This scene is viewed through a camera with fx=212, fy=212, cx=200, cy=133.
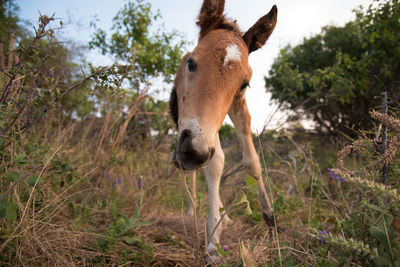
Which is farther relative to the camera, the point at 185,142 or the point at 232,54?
the point at 232,54

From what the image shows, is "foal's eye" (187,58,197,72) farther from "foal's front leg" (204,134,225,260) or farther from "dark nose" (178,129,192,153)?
"foal's front leg" (204,134,225,260)

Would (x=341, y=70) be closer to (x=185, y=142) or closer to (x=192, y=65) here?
(x=192, y=65)

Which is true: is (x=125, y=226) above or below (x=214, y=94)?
below

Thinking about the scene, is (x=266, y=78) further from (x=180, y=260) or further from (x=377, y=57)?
(x=180, y=260)

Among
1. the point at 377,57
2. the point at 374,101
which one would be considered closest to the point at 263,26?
the point at 374,101

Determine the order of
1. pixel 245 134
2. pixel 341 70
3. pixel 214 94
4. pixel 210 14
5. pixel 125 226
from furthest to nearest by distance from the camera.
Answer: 1. pixel 341 70
2. pixel 245 134
3. pixel 210 14
4. pixel 125 226
5. pixel 214 94

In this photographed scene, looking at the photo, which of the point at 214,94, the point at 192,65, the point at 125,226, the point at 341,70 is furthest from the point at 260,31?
the point at 341,70

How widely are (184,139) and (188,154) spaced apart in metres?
0.10

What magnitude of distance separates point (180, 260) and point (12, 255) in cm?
97

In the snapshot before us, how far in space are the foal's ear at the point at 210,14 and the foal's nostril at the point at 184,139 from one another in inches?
50.7

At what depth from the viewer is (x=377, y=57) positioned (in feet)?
15.1

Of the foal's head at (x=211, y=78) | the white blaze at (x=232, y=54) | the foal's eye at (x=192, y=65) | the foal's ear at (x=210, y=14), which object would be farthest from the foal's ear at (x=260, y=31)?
the foal's eye at (x=192, y=65)

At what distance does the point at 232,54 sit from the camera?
5.52 feet

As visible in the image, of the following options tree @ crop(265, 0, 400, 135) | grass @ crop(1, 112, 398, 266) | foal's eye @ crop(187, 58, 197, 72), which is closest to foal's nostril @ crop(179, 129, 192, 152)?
grass @ crop(1, 112, 398, 266)
